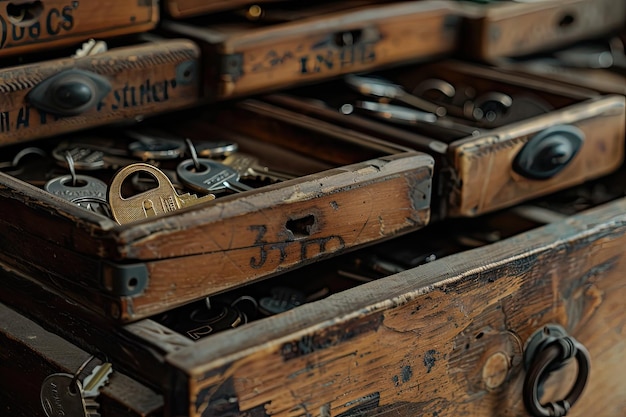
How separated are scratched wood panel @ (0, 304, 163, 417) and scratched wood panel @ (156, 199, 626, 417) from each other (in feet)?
0.19

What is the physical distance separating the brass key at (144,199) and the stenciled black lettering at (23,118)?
15 centimetres

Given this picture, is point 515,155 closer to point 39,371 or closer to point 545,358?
point 545,358

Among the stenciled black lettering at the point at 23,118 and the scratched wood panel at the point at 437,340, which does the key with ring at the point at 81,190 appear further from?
the scratched wood panel at the point at 437,340

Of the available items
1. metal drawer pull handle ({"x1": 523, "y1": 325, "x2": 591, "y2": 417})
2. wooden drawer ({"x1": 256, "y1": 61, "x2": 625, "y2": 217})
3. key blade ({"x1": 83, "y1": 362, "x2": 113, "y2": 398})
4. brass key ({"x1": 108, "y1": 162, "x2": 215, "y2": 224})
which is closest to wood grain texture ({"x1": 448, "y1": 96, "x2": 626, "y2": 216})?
wooden drawer ({"x1": 256, "y1": 61, "x2": 625, "y2": 217})

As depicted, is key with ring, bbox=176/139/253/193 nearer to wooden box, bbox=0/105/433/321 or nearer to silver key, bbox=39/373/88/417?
wooden box, bbox=0/105/433/321

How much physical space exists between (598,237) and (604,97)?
245 millimetres

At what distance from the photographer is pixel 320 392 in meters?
0.87

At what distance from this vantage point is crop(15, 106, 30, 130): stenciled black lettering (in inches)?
40.4

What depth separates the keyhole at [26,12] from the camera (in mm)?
1050

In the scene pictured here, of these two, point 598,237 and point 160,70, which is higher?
point 160,70

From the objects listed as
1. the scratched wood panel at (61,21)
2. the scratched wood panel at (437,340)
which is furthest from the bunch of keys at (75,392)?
the scratched wood panel at (61,21)

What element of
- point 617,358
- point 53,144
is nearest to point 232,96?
point 53,144

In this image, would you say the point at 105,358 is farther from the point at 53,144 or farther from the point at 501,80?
the point at 501,80

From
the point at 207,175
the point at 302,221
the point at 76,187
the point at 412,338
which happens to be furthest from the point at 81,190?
the point at 412,338
